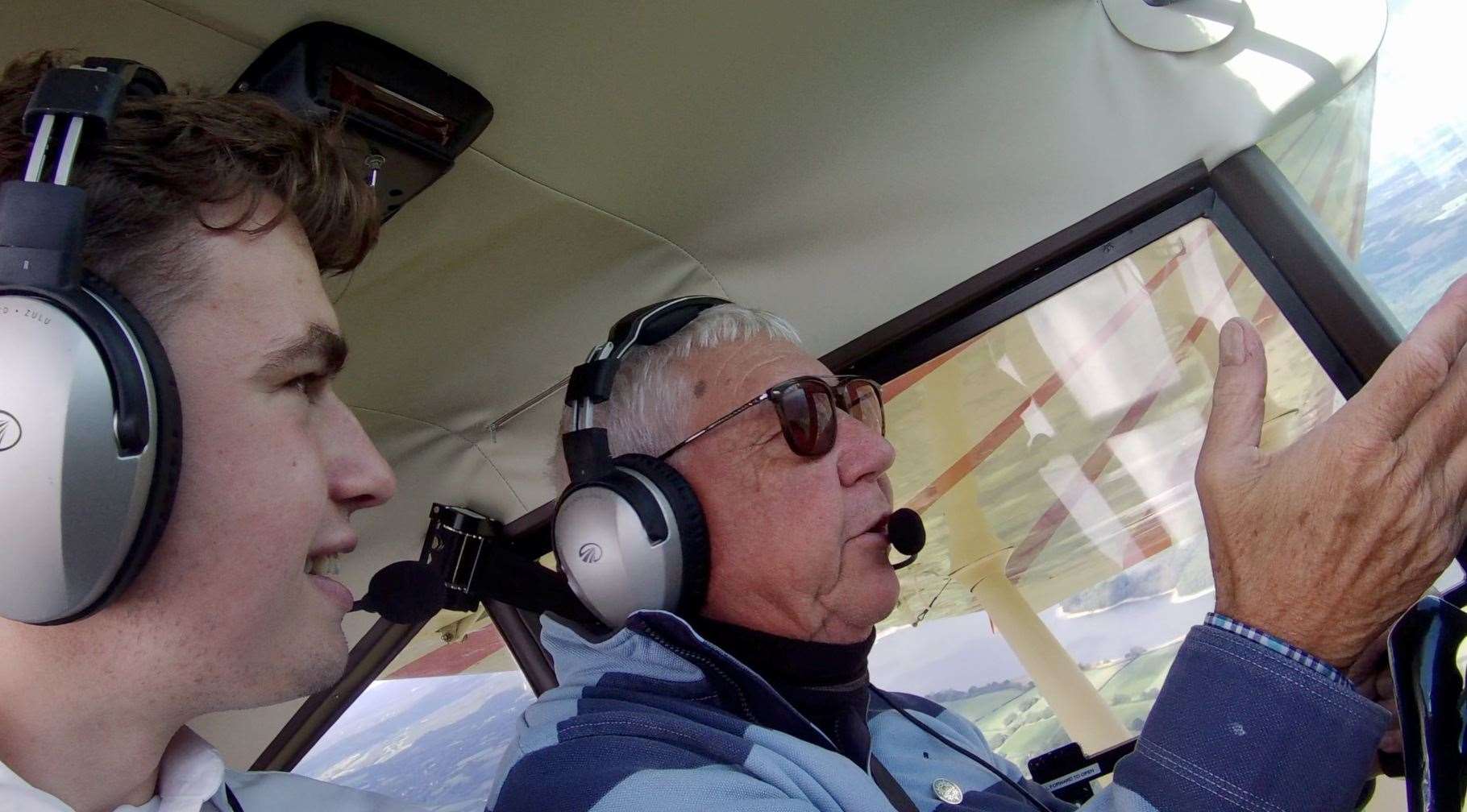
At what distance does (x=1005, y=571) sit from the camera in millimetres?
3029

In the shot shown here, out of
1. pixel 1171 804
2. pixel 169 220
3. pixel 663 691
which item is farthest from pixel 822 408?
pixel 169 220

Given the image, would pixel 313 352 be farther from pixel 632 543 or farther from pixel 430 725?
pixel 430 725

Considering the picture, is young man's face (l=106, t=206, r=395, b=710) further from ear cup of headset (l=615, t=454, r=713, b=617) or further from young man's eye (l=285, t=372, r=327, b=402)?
ear cup of headset (l=615, t=454, r=713, b=617)

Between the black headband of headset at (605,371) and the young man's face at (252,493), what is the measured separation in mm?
509

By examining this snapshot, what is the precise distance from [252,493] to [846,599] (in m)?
0.85

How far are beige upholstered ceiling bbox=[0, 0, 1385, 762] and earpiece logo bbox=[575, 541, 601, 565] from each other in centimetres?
54

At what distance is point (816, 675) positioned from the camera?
4.62 feet

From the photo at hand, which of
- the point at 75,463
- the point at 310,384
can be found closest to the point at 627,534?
the point at 310,384

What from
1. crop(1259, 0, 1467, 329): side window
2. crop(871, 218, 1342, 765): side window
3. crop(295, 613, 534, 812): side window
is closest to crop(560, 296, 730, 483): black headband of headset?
crop(871, 218, 1342, 765): side window

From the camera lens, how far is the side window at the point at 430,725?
8.95 ft

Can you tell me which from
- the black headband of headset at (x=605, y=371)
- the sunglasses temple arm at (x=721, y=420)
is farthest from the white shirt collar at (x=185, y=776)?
the sunglasses temple arm at (x=721, y=420)

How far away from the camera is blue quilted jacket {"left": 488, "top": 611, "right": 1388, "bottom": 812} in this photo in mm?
856

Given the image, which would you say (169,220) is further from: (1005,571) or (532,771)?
(1005,571)

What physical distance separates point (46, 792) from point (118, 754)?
7 centimetres
